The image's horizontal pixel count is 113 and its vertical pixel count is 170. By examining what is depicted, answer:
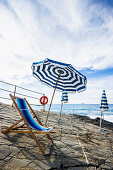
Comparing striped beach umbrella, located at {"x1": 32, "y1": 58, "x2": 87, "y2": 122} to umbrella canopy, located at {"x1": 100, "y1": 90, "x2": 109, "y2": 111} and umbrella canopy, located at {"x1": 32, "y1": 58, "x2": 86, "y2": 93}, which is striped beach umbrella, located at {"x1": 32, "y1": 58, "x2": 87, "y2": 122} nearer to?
umbrella canopy, located at {"x1": 32, "y1": 58, "x2": 86, "y2": 93}

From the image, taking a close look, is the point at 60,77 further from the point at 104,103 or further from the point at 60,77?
the point at 104,103

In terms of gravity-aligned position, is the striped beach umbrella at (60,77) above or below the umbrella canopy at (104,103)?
above

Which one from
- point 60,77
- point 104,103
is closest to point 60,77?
point 60,77

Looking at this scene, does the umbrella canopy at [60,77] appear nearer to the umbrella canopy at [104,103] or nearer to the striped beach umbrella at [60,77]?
the striped beach umbrella at [60,77]

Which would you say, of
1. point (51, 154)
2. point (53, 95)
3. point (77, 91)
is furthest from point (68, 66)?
point (51, 154)

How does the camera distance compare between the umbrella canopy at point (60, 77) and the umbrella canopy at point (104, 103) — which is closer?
the umbrella canopy at point (60, 77)

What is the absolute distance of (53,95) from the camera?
169 inches

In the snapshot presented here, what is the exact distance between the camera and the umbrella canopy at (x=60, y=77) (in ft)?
13.6

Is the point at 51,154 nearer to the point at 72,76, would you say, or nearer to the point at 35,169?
the point at 35,169

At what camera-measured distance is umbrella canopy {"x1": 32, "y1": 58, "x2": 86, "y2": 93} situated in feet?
13.6

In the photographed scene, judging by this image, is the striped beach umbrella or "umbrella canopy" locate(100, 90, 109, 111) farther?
"umbrella canopy" locate(100, 90, 109, 111)

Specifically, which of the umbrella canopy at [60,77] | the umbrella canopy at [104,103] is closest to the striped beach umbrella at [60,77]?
the umbrella canopy at [60,77]

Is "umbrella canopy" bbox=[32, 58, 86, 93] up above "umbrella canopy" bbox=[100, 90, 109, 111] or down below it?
above

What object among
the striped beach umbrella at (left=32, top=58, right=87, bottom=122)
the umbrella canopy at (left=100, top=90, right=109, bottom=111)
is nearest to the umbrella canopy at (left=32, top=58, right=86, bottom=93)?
the striped beach umbrella at (left=32, top=58, right=87, bottom=122)
